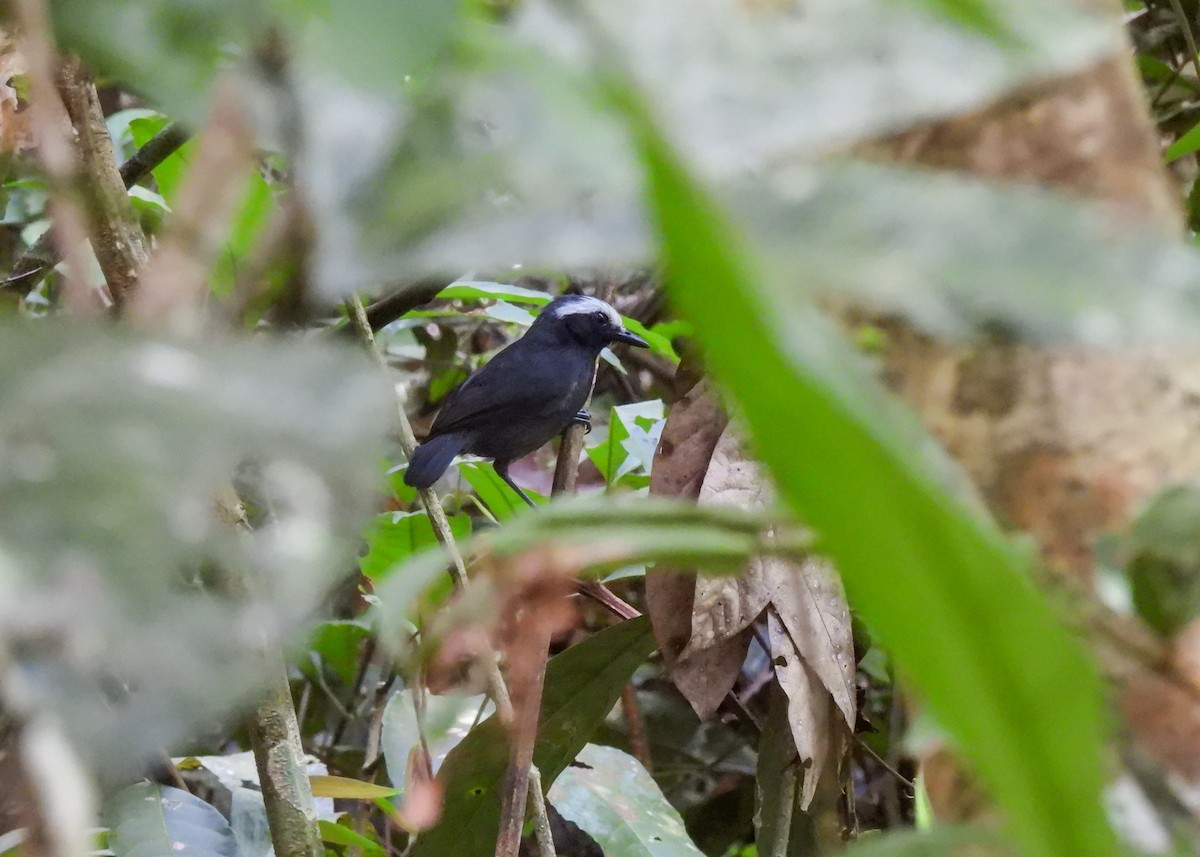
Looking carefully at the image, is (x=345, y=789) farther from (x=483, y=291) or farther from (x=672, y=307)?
(x=672, y=307)

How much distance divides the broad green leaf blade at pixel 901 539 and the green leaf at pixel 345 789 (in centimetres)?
104

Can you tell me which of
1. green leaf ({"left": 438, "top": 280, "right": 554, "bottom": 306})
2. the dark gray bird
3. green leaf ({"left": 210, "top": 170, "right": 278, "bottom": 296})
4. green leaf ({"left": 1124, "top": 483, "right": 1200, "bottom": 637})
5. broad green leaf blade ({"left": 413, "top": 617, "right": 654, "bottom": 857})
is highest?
green leaf ({"left": 210, "top": 170, "right": 278, "bottom": 296})

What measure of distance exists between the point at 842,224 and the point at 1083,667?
125 mm

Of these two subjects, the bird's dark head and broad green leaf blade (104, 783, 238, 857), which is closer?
broad green leaf blade (104, 783, 238, 857)

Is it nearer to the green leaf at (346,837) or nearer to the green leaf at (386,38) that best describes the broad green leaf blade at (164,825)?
the green leaf at (346,837)

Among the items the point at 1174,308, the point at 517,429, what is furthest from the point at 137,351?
the point at 517,429

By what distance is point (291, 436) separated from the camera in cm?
32

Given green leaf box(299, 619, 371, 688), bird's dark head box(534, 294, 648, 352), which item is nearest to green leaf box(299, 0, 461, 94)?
green leaf box(299, 619, 371, 688)

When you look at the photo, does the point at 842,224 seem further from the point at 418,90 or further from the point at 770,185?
the point at 418,90

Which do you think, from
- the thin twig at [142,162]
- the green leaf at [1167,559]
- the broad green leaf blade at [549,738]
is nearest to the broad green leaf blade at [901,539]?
the green leaf at [1167,559]

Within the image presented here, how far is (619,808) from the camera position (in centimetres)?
133

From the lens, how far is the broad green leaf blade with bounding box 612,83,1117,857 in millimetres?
237

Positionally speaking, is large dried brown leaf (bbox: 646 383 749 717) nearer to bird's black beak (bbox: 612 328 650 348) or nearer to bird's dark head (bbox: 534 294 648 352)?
bird's black beak (bbox: 612 328 650 348)

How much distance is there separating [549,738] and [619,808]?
0.14 m
